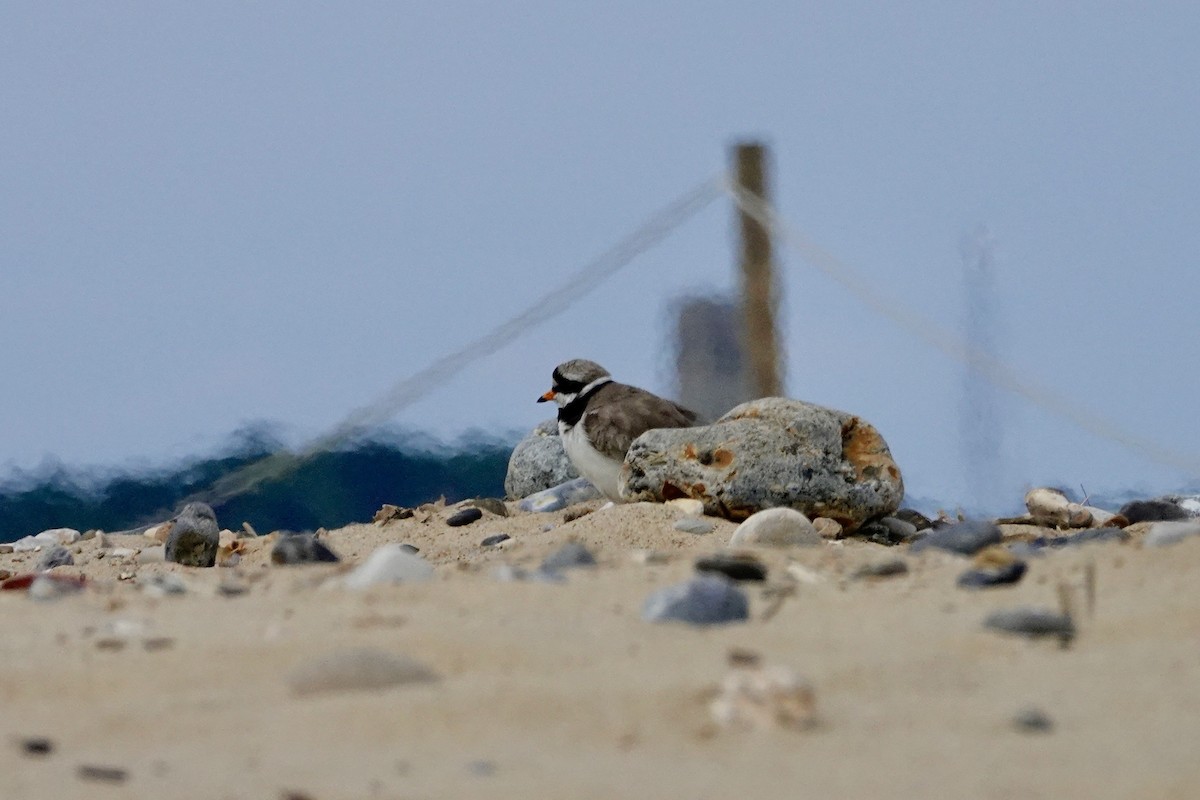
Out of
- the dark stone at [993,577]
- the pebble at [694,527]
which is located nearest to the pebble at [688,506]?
the pebble at [694,527]

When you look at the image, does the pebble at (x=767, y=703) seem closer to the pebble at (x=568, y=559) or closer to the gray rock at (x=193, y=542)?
the pebble at (x=568, y=559)

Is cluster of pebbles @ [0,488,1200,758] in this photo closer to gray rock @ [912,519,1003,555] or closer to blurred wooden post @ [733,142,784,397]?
gray rock @ [912,519,1003,555]

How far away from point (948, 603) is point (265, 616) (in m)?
1.32

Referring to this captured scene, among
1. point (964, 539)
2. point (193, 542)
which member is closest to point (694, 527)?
point (964, 539)

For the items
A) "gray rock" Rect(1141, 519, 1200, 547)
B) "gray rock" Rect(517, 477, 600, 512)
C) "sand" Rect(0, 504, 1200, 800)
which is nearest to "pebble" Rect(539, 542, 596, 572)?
"sand" Rect(0, 504, 1200, 800)

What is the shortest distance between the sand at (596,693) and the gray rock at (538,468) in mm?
5182

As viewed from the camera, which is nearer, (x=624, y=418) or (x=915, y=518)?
(x=624, y=418)

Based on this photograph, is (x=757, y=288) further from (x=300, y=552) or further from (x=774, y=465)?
A: (x=300, y=552)

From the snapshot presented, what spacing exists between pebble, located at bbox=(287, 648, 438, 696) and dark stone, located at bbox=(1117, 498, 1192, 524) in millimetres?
5331

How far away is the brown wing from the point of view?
6.50 metres

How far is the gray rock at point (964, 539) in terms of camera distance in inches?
140

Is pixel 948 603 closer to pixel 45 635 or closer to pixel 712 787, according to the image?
pixel 712 787

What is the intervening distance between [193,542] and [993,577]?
4127 mm

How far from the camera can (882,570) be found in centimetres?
312
